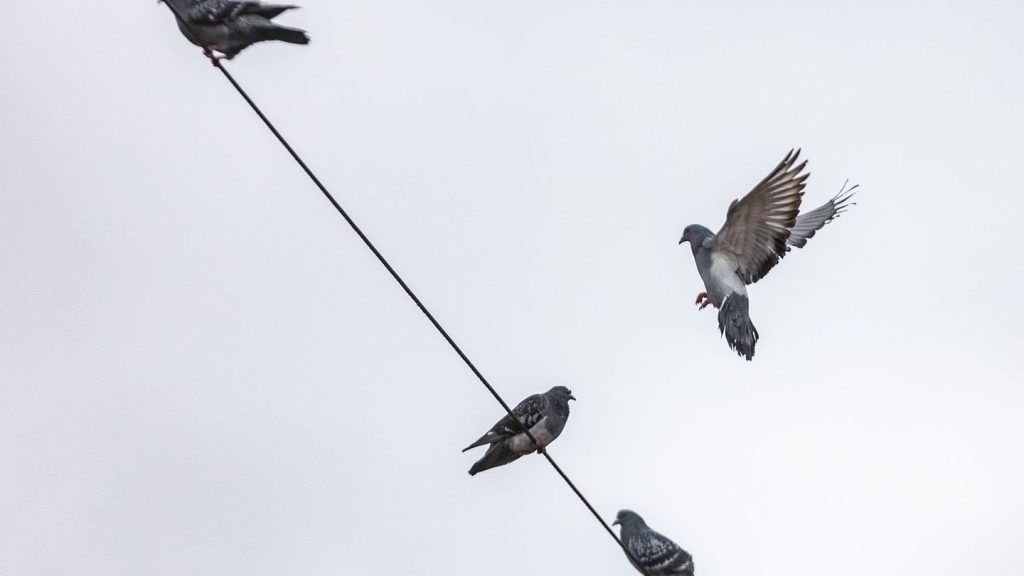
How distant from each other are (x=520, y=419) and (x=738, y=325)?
2.42 metres

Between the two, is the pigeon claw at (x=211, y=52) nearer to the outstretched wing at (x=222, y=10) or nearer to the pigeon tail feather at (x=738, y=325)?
the outstretched wing at (x=222, y=10)

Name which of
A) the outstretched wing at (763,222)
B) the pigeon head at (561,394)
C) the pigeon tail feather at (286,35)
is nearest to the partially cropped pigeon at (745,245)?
the outstretched wing at (763,222)

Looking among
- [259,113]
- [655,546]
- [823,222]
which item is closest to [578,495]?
[259,113]

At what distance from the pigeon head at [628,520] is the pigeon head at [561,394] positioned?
49.3 inches

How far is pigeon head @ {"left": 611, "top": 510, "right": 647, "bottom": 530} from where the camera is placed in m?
14.7

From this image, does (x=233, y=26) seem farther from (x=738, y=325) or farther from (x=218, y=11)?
(x=738, y=325)

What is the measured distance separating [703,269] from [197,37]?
5.80 m

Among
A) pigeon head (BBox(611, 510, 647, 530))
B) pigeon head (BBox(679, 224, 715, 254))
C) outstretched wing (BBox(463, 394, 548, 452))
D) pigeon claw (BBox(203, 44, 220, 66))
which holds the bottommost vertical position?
pigeon head (BBox(611, 510, 647, 530))

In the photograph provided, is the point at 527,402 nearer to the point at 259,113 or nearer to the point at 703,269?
the point at 703,269

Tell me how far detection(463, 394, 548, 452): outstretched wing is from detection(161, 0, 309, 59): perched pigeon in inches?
161

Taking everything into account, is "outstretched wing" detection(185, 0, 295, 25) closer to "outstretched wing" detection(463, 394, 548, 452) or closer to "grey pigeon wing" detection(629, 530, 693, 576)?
"outstretched wing" detection(463, 394, 548, 452)

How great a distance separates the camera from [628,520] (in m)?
14.9

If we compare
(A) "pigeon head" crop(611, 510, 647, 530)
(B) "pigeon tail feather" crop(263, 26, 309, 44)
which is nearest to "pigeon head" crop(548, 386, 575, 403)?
(A) "pigeon head" crop(611, 510, 647, 530)

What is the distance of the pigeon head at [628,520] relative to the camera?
14727 millimetres
